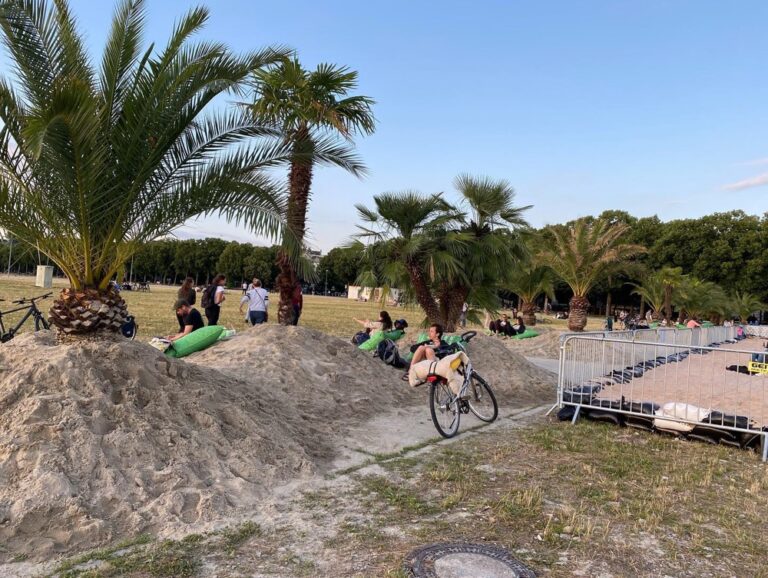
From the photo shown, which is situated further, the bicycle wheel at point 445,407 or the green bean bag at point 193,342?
the green bean bag at point 193,342

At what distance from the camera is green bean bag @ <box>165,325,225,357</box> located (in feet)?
30.6

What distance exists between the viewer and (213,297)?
1224 cm

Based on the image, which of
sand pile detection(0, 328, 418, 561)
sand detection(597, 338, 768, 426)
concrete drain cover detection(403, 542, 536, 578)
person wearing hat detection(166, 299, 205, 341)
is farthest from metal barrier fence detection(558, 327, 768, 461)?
person wearing hat detection(166, 299, 205, 341)

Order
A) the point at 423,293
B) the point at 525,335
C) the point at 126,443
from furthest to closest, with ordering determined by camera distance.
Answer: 1. the point at 525,335
2. the point at 423,293
3. the point at 126,443

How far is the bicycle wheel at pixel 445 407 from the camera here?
6.56 meters

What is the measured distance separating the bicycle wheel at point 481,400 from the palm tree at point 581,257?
1895cm

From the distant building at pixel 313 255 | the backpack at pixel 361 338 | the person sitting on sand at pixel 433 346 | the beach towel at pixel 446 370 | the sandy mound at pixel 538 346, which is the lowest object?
the sandy mound at pixel 538 346

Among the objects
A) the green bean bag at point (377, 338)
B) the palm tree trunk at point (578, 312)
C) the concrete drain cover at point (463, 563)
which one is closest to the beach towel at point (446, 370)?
the concrete drain cover at point (463, 563)

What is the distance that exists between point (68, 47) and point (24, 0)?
1.72 ft

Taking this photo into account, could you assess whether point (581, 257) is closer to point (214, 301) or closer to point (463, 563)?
point (214, 301)

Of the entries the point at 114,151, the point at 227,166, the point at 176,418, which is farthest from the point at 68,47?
the point at 176,418

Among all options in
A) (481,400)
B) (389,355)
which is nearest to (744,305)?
(389,355)

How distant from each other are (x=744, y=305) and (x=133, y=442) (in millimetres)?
49585

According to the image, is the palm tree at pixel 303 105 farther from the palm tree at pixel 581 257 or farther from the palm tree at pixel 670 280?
the palm tree at pixel 670 280
